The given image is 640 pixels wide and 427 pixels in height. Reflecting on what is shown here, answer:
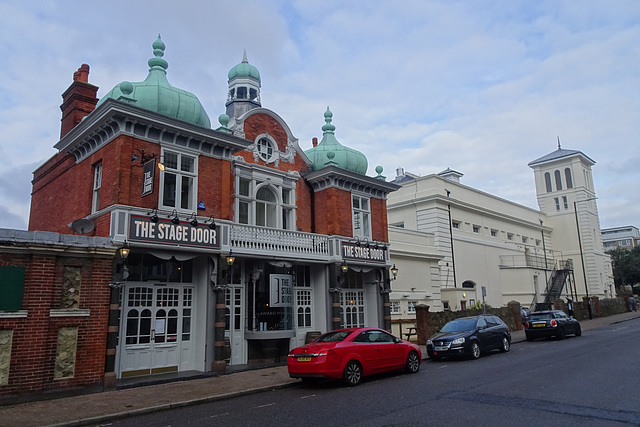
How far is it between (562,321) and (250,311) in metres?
15.6

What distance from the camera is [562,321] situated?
23219 millimetres

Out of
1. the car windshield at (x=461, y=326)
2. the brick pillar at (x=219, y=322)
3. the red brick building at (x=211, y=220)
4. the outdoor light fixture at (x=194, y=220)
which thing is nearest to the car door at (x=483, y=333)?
the car windshield at (x=461, y=326)

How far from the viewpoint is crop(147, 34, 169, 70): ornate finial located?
55.1 feet

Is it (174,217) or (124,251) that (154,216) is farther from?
(124,251)

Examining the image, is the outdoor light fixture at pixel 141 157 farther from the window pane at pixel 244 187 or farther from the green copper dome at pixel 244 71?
the green copper dome at pixel 244 71

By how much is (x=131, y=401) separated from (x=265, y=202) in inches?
379

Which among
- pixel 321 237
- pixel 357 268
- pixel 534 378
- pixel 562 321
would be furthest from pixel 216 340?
pixel 562 321

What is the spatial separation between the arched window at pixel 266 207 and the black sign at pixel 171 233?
3.50 metres

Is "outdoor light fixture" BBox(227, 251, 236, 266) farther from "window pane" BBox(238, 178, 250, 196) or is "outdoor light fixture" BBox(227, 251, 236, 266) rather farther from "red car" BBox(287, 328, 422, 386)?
"red car" BBox(287, 328, 422, 386)

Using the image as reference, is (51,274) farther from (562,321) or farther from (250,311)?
(562,321)

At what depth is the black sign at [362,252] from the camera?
19812 mm

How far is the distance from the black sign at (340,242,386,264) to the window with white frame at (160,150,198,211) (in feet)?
22.6

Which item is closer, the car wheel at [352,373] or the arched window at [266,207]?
the car wheel at [352,373]

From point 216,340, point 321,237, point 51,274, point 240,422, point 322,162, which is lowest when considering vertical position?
point 240,422
